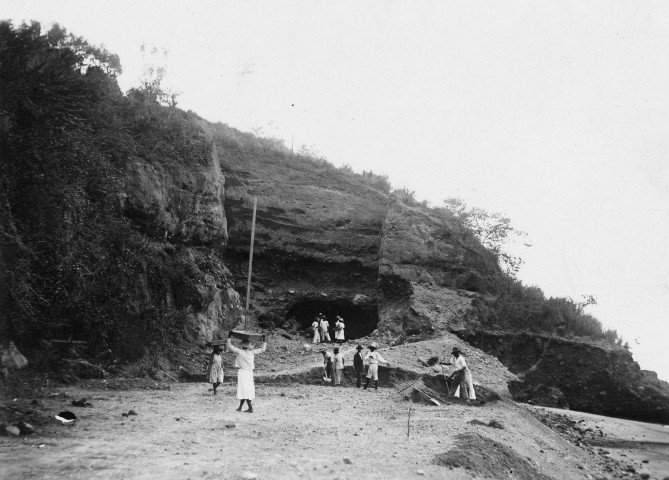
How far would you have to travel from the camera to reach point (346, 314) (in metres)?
24.9

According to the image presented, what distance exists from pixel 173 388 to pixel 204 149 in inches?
430

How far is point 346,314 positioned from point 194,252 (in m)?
9.78

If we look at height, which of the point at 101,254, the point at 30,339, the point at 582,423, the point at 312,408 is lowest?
the point at 582,423

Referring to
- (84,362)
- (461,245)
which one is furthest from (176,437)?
(461,245)

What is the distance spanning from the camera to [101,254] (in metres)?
12.2

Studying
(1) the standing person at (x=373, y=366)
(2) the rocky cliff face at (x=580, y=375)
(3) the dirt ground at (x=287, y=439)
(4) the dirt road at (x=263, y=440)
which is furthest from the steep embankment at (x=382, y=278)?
(4) the dirt road at (x=263, y=440)

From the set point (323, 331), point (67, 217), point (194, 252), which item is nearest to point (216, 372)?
point (67, 217)

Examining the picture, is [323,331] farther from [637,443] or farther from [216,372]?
[637,443]

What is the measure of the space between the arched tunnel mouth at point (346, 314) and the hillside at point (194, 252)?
4.0 inches

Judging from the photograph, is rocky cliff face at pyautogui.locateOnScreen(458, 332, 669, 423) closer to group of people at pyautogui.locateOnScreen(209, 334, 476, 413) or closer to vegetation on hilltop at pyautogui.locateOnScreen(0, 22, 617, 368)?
group of people at pyautogui.locateOnScreen(209, 334, 476, 413)

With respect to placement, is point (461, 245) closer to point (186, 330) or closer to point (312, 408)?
point (186, 330)

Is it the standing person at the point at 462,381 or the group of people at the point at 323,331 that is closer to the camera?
the standing person at the point at 462,381

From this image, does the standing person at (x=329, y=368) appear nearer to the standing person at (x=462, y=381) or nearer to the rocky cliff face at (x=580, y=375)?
the standing person at (x=462, y=381)

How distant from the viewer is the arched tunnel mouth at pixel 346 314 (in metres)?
24.2
